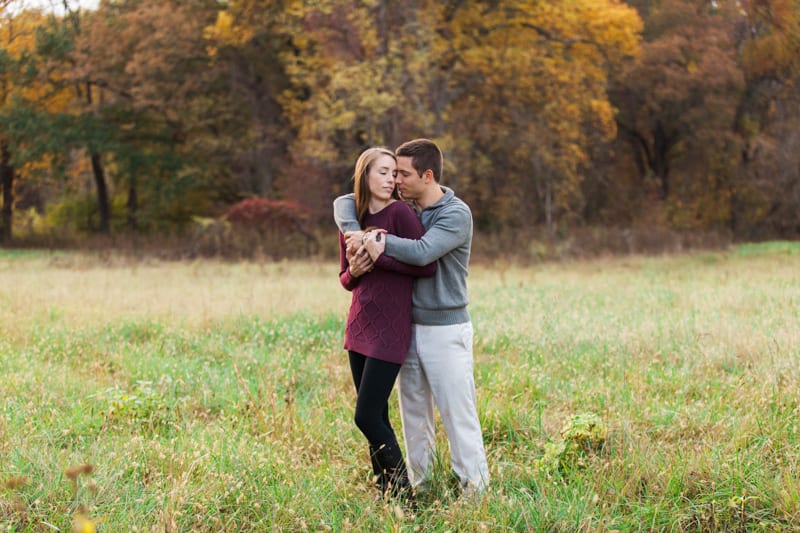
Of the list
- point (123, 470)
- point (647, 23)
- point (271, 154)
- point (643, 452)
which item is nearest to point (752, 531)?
point (643, 452)

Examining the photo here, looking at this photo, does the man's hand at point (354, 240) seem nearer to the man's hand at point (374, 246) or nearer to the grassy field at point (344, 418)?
the man's hand at point (374, 246)

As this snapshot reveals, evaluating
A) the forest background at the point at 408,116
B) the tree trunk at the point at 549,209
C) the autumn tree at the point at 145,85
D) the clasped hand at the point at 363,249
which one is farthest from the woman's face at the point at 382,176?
the autumn tree at the point at 145,85

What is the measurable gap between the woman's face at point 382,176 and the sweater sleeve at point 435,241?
291 millimetres

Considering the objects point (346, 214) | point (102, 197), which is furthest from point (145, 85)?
point (346, 214)

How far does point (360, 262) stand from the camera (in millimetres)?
4078

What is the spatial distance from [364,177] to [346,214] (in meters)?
0.25

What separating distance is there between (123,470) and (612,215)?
31.2m

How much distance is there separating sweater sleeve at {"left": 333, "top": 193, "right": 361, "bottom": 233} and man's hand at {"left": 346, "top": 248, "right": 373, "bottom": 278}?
19 cm

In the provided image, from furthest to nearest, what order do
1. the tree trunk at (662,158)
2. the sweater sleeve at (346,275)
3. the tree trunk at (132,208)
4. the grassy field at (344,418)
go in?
the tree trunk at (662,158) → the tree trunk at (132,208) → the sweater sleeve at (346,275) → the grassy field at (344,418)

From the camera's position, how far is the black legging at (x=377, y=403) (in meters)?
4.14

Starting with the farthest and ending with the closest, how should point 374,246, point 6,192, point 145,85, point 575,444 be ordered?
point 6,192 < point 145,85 < point 575,444 < point 374,246

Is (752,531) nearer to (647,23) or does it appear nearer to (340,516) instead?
(340,516)

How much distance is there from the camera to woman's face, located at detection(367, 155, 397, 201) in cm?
417

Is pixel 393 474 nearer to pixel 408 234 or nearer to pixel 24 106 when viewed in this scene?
pixel 408 234
